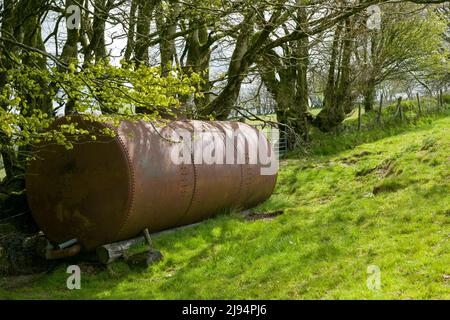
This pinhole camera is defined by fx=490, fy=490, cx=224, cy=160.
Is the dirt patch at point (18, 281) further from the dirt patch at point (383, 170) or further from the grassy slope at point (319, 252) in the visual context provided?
the dirt patch at point (383, 170)

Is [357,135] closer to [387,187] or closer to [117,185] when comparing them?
[387,187]

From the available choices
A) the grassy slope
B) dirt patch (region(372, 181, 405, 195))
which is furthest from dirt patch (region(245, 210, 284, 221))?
dirt patch (region(372, 181, 405, 195))

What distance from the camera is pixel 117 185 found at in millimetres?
8703

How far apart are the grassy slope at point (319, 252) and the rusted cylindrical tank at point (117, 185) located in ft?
2.20

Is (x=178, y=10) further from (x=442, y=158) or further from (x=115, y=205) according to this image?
(x=442, y=158)

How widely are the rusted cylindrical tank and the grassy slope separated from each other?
67 centimetres

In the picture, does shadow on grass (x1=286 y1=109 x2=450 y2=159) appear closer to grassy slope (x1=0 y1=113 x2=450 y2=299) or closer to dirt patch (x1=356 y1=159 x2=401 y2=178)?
dirt patch (x1=356 y1=159 x2=401 y2=178)

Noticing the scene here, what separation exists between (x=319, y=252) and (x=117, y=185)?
3.68 m

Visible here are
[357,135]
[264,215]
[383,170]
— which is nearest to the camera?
[264,215]

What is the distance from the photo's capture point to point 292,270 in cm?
721

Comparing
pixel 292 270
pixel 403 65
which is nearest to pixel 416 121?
pixel 403 65

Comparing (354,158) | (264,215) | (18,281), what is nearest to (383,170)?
(354,158)
